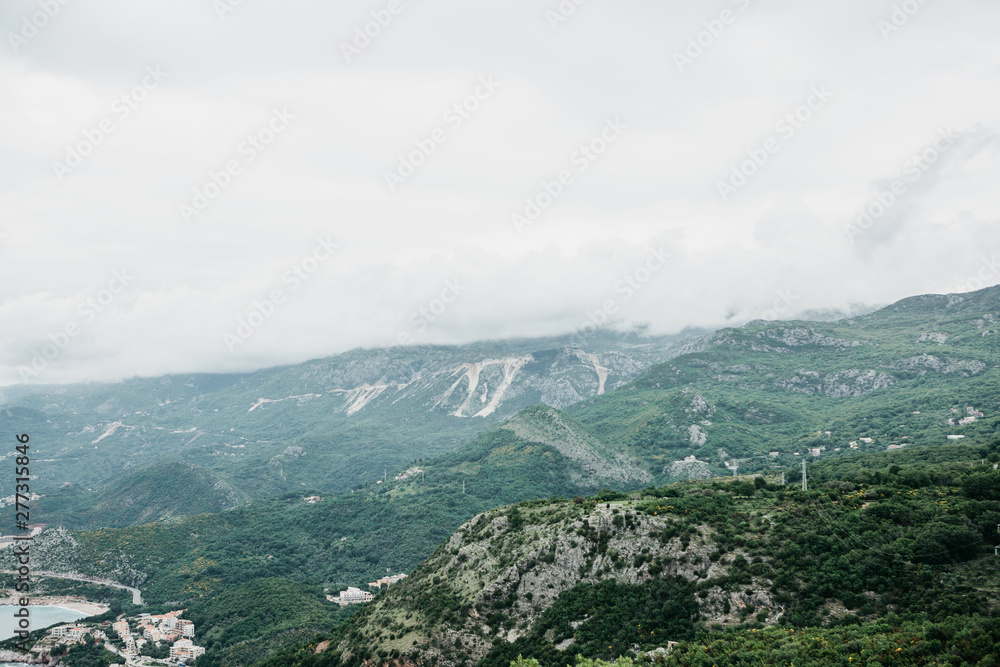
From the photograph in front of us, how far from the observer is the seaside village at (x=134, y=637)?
127m

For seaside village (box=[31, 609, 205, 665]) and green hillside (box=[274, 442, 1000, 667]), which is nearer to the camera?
green hillside (box=[274, 442, 1000, 667])

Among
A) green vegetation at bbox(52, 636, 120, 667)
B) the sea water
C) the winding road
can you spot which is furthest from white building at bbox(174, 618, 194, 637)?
the winding road

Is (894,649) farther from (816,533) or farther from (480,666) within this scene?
(480,666)

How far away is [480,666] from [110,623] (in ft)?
439

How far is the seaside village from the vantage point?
127312mm

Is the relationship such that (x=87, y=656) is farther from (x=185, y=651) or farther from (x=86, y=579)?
(x=86, y=579)

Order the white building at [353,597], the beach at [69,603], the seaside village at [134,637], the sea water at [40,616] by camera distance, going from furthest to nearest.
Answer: the white building at [353,597]
the beach at [69,603]
the sea water at [40,616]
the seaside village at [134,637]

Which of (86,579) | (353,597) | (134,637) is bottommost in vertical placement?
(353,597)

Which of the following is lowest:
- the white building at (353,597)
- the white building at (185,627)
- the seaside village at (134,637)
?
the white building at (353,597)

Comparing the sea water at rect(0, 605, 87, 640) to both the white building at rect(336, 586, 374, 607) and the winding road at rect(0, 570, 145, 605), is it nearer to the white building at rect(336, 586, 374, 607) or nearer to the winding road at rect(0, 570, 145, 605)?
the winding road at rect(0, 570, 145, 605)

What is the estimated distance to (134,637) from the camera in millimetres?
141250

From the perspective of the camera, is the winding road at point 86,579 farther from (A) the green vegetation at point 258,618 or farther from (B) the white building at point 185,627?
(B) the white building at point 185,627

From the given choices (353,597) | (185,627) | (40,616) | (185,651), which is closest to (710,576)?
(185,651)

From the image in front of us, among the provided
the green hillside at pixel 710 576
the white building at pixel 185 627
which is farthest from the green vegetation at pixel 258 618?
the green hillside at pixel 710 576
